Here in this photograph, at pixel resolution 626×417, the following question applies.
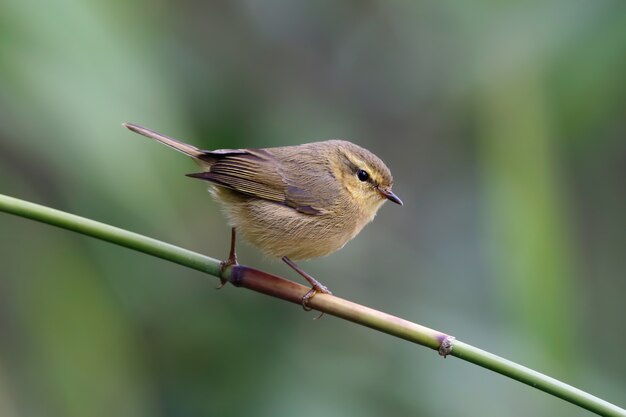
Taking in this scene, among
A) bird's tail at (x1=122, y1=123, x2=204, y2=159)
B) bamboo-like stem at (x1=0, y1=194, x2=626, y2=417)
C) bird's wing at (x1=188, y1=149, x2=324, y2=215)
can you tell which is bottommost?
bamboo-like stem at (x1=0, y1=194, x2=626, y2=417)

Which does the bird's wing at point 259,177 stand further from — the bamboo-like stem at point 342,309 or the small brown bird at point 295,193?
the bamboo-like stem at point 342,309

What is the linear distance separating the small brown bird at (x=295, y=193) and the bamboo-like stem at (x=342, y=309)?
837mm

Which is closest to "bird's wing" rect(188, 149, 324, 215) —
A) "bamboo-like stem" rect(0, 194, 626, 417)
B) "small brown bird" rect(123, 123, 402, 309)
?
"small brown bird" rect(123, 123, 402, 309)

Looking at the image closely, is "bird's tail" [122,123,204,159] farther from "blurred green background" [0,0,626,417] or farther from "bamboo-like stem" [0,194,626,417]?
"bamboo-like stem" [0,194,626,417]

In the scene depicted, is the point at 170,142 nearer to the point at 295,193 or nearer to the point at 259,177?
the point at 259,177

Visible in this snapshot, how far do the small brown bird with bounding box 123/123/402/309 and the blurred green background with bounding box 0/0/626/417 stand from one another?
0.19 m

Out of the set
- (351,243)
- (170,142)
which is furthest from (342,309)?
(351,243)

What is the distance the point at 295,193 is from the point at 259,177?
7.6 inches

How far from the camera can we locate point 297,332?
174 inches

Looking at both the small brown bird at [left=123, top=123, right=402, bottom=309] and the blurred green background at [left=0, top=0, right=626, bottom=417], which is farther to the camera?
the small brown bird at [left=123, top=123, right=402, bottom=309]

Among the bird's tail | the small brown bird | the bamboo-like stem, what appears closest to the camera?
the bamboo-like stem

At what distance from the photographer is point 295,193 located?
388 centimetres

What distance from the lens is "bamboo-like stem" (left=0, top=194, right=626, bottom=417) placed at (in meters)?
2.06

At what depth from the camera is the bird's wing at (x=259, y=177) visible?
3707mm
